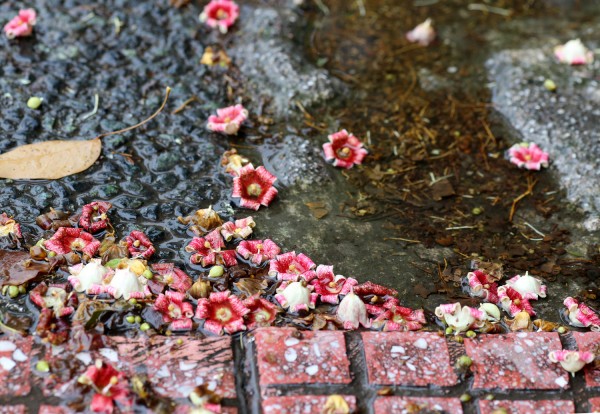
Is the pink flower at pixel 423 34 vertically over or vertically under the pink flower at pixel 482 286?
over

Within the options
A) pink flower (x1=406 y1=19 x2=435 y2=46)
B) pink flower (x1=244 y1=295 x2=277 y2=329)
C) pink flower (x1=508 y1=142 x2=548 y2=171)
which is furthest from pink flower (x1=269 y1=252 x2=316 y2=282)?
pink flower (x1=406 y1=19 x2=435 y2=46)

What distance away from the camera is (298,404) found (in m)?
2.26

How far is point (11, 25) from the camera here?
144 inches

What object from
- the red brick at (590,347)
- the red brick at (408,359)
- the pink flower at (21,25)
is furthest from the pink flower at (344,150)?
the pink flower at (21,25)

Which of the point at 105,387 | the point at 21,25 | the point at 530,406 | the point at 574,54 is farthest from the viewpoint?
the point at 574,54

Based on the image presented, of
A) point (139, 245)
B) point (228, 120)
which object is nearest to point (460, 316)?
point (139, 245)

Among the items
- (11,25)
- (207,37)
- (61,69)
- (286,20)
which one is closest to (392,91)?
(286,20)

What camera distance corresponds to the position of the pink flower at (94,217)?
277cm

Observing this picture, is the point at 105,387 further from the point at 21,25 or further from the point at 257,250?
the point at 21,25

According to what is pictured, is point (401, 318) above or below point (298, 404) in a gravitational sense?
below

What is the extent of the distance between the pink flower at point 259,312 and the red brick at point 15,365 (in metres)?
0.78

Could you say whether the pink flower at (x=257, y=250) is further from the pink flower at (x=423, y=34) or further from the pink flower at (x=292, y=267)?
the pink flower at (x=423, y=34)

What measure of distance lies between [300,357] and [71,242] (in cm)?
106

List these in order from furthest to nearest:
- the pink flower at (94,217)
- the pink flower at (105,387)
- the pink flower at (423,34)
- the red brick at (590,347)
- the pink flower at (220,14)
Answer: the pink flower at (423,34) < the pink flower at (220,14) < the pink flower at (94,217) < the red brick at (590,347) < the pink flower at (105,387)
